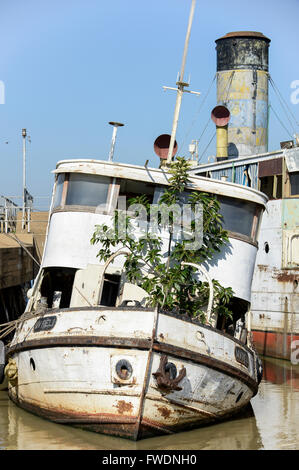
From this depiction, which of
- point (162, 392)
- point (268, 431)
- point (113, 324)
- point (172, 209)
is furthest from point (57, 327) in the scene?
point (268, 431)

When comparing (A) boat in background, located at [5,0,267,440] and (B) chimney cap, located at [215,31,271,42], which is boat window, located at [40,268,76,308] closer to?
(A) boat in background, located at [5,0,267,440]

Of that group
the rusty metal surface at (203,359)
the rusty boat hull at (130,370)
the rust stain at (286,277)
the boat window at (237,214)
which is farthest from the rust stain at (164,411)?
the rust stain at (286,277)

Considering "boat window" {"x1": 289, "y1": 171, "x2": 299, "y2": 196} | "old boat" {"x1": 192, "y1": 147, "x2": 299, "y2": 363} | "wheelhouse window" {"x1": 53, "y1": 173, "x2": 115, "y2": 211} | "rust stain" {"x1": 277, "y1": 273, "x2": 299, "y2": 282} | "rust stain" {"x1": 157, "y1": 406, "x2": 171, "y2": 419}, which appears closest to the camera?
"rust stain" {"x1": 157, "y1": 406, "x2": 171, "y2": 419}

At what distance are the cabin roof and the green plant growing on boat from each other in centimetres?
18

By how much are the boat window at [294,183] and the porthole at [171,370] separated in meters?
16.0

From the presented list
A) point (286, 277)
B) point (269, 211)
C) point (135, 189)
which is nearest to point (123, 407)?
point (135, 189)

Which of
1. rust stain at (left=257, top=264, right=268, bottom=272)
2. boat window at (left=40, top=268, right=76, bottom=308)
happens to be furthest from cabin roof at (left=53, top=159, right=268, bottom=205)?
rust stain at (left=257, top=264, right=268, bottom=272)

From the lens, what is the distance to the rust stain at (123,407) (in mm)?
11727

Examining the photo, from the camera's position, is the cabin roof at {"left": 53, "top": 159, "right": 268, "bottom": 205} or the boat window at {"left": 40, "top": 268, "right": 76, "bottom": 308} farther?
the boat window at {"left": 40, "top": 268, "right": 76, "bottom": 308}

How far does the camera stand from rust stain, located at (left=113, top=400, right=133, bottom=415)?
11.7m

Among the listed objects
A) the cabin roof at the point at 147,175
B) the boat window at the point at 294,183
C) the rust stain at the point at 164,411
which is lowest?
the rust stain at the point at 164,411
